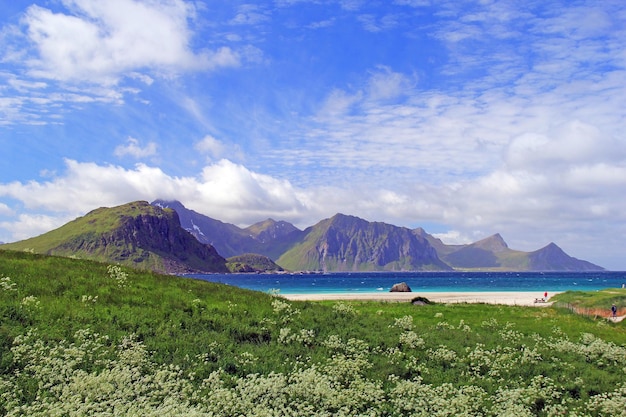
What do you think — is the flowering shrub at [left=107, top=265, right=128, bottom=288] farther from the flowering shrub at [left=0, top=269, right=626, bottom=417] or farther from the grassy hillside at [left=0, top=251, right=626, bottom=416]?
the flowering shrub at [left=0, top=269, right=626, bottom=417]

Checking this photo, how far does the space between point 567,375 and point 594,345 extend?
5.80m

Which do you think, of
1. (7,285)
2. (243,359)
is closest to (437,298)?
(243,359)

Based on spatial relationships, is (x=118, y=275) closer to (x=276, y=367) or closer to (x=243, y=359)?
(x=243, y=359)

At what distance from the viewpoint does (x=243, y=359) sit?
2100 cm

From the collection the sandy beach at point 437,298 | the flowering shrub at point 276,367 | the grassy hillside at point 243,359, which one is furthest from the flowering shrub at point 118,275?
the sandy beach at point 437,298

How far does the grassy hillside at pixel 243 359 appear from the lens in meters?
16.8

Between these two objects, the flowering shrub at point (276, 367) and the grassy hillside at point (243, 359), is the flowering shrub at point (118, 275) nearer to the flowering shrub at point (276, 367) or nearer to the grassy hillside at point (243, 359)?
the grassy hillside at point (243, 359)

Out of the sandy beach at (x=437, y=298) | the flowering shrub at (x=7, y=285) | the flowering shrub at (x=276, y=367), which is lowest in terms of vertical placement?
the sandy beach at (x=437, y=298)

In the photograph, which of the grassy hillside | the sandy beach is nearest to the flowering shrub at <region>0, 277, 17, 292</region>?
the grassy hillside

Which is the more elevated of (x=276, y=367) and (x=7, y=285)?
(x=7, y=285)

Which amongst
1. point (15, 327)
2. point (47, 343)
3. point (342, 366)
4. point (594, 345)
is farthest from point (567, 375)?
point (15, 327)

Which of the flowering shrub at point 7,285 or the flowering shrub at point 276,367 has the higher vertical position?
the flowering shrub at point 7,285

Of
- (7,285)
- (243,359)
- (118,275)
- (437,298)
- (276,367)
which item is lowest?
(437,298)

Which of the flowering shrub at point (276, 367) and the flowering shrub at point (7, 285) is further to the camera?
the flowering shrub at point (7, 285)
